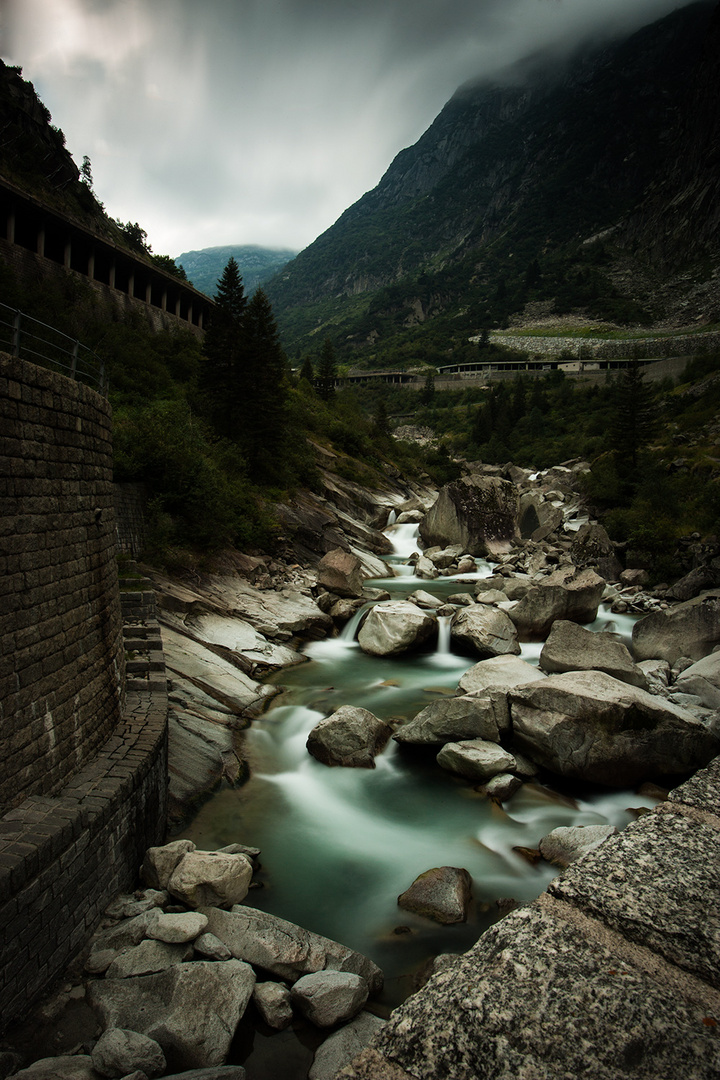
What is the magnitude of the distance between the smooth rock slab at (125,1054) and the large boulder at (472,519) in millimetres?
22753

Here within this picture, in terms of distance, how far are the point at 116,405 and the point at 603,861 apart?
70.4ft

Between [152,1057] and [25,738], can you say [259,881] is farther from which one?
[25,738]

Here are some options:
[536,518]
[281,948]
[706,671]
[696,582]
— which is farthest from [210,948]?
[536,518]

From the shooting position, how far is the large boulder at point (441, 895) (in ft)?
19.8

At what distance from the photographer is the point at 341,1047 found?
4168 millimetres

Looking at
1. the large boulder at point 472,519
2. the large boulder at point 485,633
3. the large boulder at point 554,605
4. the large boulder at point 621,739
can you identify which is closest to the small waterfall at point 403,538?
the large boulder at point 472,519

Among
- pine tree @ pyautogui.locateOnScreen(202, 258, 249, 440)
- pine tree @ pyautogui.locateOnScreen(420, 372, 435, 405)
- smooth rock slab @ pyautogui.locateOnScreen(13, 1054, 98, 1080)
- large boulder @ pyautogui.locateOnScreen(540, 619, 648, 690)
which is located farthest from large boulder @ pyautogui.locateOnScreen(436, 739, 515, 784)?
pine tree @ pyautogui.locateOnScreen(420, 372, 435, 405)

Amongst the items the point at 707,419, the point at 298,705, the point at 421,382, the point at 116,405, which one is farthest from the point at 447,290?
the point at 298,705

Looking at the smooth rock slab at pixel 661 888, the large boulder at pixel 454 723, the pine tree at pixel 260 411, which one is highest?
the pine tree at pixel 260 411

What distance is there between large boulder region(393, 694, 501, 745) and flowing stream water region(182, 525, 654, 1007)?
1.07 feet

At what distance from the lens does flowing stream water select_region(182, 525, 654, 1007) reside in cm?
602

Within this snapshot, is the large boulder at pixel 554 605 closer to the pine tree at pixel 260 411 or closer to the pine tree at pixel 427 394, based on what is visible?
the pine tree at pixel 260 411

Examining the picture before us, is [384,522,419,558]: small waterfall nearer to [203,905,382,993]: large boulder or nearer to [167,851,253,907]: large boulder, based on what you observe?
[167,851,253,907]: large boulder

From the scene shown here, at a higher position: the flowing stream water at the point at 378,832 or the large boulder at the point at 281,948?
the large boulder at the point at 281,948
